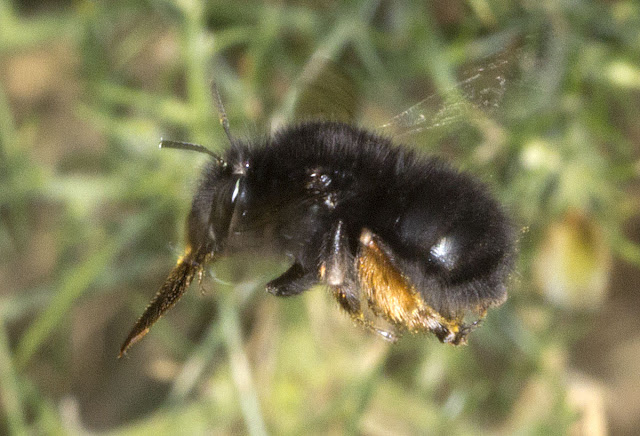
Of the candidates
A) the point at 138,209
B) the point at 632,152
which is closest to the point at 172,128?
the point at 138,209

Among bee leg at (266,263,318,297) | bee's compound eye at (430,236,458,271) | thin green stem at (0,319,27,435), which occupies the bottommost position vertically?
thin green stem at (0,319,27,435)

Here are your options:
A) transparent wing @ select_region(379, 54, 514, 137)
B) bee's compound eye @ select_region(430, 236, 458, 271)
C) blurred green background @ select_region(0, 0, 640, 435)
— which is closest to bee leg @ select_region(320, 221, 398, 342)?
bee's compound eye @ select_region(430, 236, 458, 271)

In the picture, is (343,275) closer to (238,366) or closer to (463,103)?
(463,103)

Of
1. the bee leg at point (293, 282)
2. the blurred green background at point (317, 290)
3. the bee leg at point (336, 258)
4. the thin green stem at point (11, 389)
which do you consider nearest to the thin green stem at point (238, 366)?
the blurred green background at point (317, 290)

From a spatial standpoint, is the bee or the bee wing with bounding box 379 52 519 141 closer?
the bee

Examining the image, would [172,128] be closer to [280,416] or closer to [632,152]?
[280,416]

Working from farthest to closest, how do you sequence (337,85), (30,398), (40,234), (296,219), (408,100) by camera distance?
1. (40,234)
2. (408,100)
3. (30,398)
4. (337,85)
5. (296,219)

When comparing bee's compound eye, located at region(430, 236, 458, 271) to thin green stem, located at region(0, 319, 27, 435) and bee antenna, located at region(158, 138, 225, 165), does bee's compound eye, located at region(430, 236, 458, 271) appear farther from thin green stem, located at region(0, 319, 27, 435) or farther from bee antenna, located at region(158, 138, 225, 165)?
thin green stem, located at region(0, 319, 27, 435)

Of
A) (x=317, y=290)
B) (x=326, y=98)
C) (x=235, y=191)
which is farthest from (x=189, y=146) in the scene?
(x=317, y=290)
